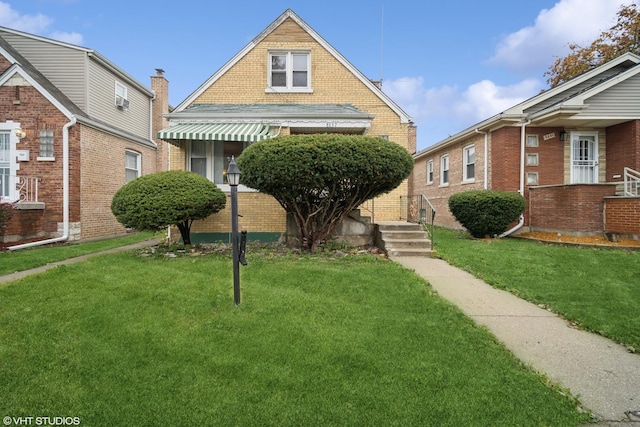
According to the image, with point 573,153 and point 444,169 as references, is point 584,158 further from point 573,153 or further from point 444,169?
point 444,169

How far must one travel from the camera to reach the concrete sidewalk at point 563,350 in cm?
285

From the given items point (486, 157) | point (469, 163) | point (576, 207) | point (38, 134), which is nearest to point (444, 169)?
point (469, 163)

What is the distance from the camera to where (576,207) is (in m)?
11.2

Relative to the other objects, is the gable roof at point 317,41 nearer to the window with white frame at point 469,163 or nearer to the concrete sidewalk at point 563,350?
the window with white frame at point 469,163

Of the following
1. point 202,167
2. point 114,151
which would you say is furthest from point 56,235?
point 202,167

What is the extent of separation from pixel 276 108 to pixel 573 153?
37.7ft

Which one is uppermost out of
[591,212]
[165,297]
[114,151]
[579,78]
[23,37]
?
[23,37]

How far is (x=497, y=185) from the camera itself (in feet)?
44.0

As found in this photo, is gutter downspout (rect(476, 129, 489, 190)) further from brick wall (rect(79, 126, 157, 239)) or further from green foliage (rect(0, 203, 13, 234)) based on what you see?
green foliage (rect(0, 203, 13, 234))

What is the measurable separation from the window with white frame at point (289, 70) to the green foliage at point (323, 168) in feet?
19.2

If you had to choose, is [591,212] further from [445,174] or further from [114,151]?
[114,151]

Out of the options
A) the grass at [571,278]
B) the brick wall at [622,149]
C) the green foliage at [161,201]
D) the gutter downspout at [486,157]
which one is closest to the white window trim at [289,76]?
the green foliage at [161,201]

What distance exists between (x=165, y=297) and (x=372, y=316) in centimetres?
295

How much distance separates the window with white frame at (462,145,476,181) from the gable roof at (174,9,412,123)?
17.3 ft
